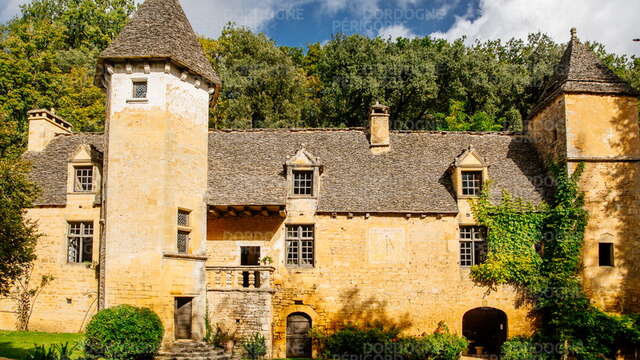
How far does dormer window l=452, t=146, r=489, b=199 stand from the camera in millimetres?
21625

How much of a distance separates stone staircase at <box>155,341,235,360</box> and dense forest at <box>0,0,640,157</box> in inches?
804

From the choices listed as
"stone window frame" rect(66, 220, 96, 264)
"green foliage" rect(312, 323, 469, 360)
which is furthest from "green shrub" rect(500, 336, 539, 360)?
"stone window frame" rect(66, 220, 96, 264)

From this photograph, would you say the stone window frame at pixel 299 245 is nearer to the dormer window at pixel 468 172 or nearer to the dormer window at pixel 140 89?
the dormer window at pixel 468 172

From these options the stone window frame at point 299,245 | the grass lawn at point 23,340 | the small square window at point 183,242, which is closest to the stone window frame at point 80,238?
the grass lawn at point 23,340

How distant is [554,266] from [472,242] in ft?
10.2

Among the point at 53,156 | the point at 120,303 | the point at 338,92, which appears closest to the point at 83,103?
the point at 53,156

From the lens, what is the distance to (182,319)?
19484mm

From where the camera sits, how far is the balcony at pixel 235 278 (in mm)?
19812

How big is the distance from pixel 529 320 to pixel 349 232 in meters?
7.68

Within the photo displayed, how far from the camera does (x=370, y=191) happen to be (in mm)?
22031

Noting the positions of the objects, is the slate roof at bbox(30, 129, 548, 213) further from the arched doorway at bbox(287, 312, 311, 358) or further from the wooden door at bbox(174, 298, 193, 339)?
the arched doorway at bbox(287, 312, 311, 358)

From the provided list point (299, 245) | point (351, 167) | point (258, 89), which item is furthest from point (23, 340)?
point (258, 89)

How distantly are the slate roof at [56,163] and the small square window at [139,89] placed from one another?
4.81 meters

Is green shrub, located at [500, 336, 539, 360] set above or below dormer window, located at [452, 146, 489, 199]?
below
